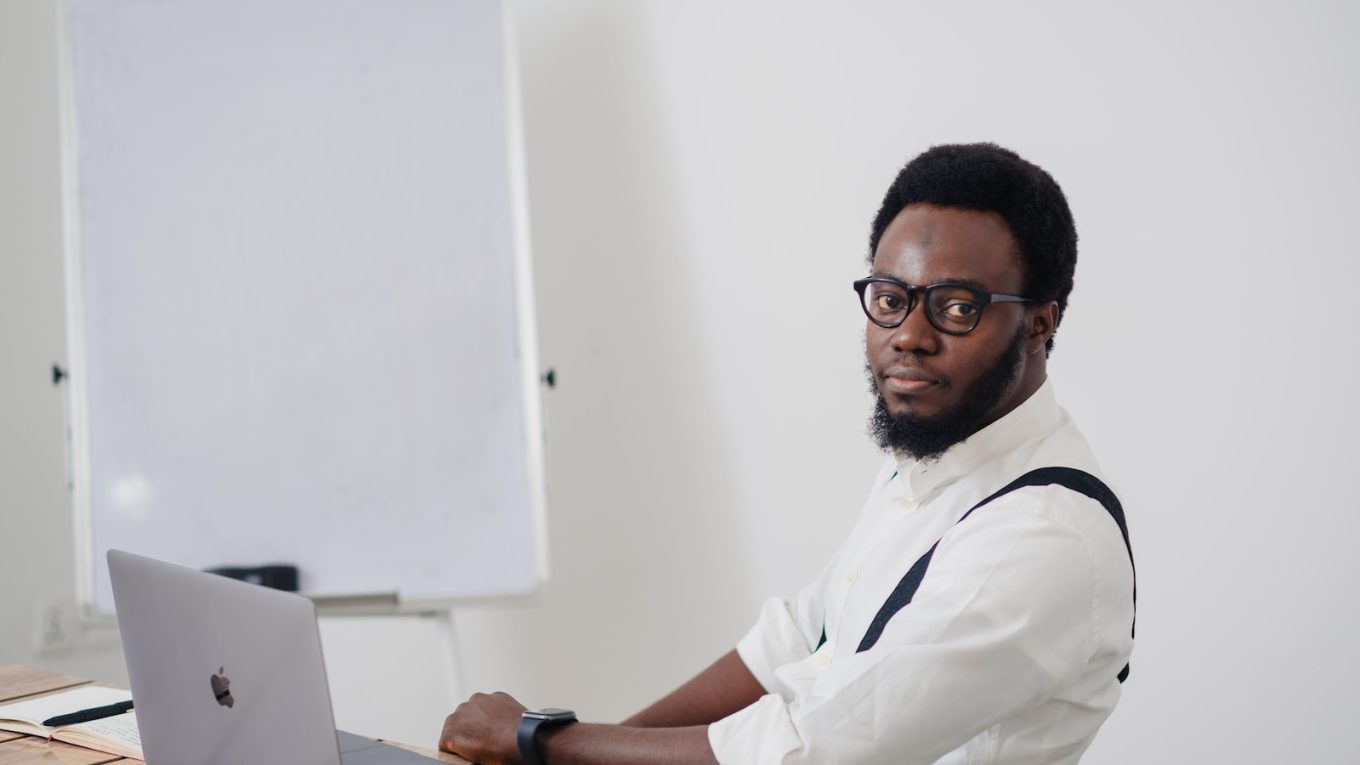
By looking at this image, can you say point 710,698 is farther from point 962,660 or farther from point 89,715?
point 89,715

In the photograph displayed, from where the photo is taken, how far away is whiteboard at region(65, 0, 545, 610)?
85.8 inches

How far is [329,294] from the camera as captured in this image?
226 centimetres

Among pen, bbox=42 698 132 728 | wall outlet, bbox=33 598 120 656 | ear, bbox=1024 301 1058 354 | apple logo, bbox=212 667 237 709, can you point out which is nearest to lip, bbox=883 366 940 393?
ear, bbox=1024 301 1058 354

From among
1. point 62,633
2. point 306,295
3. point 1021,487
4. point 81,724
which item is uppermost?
point 306,295

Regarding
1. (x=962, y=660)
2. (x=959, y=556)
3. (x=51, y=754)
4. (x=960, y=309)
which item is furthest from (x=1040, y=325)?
(x=51, y=754)

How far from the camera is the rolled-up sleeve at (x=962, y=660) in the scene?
1016 mm

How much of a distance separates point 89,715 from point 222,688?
49 cm

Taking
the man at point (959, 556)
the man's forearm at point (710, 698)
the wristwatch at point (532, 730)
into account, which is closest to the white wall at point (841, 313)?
the man's forearm at point (710, 698)

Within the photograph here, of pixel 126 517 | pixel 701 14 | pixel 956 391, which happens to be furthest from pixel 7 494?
pixel 956 391

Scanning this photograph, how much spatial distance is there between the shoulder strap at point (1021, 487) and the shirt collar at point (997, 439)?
0.06 metres

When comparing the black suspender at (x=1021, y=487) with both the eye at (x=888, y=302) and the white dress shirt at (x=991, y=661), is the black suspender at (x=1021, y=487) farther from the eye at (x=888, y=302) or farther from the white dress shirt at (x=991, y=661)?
the eye at (x=888, y=302)

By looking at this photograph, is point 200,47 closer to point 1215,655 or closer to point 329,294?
point 329,294

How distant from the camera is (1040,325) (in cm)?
124

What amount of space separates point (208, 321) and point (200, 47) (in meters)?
0.56
